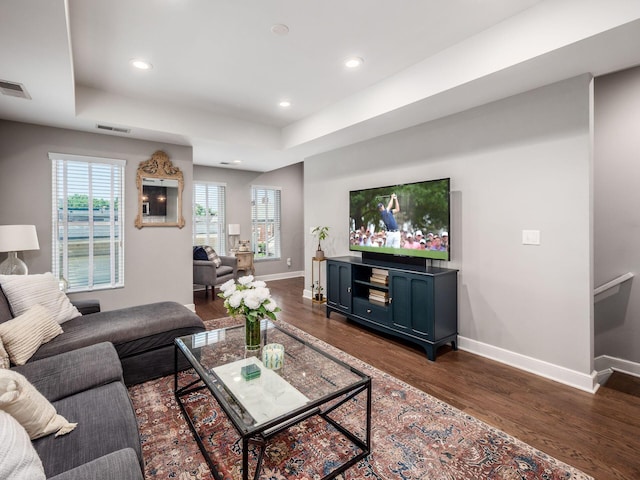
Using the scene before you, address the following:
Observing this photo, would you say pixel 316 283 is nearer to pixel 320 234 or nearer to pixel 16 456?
pixel 320 234

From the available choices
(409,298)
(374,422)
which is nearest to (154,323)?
(374,422)

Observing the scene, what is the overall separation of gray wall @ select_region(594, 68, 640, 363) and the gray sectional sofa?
3785 millimetres

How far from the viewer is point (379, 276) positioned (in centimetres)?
379

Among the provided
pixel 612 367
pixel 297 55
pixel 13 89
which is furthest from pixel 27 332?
pixel 612 367

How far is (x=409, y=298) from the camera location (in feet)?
10.7

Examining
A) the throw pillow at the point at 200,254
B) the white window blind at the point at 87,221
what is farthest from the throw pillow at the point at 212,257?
the white window blind at the point at 87,221

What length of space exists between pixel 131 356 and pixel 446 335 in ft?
9.27

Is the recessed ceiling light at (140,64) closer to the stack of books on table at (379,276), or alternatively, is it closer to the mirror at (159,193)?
the mirror at (159,193)

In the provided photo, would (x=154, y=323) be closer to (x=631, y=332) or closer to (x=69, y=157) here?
(x=69, y=157)

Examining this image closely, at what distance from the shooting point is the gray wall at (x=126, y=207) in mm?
3555

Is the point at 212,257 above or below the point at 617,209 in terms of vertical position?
below

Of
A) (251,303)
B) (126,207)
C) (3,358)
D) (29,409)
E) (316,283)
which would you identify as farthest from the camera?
(316,283)

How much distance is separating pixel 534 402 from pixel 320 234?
3358 millimetres

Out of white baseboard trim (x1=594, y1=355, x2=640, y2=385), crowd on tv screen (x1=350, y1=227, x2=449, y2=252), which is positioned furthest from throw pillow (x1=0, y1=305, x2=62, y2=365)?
white baseboard trim (x1=594, y1=355, x2=640, y2=385)
